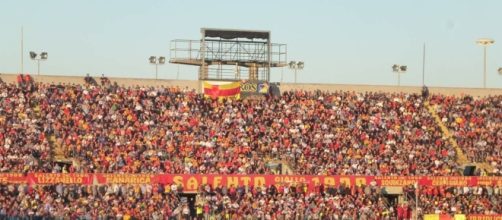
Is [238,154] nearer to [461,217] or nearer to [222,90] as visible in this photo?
[222,90]

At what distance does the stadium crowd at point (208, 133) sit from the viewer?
5372 centimetres

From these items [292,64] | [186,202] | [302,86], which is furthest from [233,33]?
[186,202]

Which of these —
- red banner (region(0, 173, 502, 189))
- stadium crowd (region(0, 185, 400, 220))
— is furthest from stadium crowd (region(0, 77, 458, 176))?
stadium crowd (region(0, 185, 400, 220))

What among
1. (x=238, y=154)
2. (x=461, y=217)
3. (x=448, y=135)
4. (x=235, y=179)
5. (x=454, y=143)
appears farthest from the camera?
(x=448, y=135)

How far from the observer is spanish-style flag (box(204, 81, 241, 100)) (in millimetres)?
64188

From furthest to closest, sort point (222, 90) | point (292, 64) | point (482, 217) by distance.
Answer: point (292, 64) → point (222, 90) → point (482, 217)

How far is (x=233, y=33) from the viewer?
216 ft

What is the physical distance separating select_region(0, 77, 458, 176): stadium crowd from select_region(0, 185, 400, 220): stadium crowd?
81.5 inches

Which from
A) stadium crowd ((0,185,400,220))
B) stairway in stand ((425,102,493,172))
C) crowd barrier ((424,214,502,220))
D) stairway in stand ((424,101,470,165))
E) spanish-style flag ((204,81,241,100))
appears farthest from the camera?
spanish-style flag ((204,81,241,100))

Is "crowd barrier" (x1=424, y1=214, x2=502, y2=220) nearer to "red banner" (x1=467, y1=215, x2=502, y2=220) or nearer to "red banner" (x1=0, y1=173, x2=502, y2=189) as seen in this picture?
"red banner" (x1=467, y1=215, x2=502, y2=220)

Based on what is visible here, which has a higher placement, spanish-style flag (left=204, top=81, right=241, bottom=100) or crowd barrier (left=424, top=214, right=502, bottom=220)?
spanish-style flag (left=204, top=81, right=241, bottom=100)

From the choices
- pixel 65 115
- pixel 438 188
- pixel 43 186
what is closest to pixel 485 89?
pixel 438 188

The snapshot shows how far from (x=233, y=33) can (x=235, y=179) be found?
600 inches

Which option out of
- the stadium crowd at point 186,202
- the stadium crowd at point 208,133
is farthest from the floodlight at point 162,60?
the stadium crowd at point 186,202
